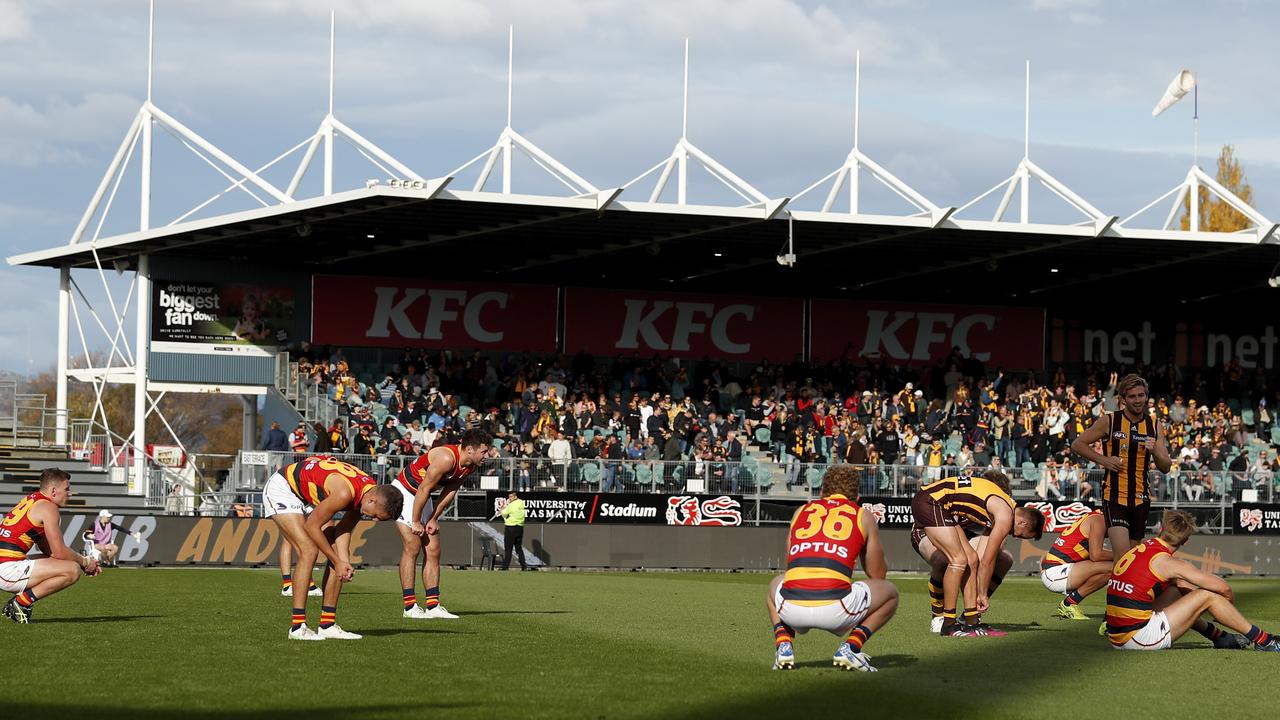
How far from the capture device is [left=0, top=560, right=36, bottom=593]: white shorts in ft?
49.0

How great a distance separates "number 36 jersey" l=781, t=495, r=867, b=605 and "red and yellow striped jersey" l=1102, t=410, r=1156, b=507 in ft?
17.0

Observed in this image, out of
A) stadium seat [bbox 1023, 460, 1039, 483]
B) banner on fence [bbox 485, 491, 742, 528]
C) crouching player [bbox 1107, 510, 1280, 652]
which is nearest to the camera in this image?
crouching player [bbox 1107, 510, 1280, 652]

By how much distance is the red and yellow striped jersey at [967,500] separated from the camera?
14.5 metres

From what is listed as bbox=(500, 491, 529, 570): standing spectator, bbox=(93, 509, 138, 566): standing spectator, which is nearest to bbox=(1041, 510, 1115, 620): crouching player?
bbox=(500, 491, 529, 570): standing spectator

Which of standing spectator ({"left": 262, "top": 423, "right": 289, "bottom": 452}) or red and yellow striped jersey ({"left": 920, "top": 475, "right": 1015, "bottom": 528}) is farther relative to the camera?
standing spectator ({"left": 262, "top": 423, "right": 289, "bottom": 452})

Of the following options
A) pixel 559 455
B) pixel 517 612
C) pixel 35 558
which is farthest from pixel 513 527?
pixel 35 558

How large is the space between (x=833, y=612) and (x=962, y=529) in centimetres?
458

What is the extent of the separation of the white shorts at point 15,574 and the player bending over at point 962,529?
796cm

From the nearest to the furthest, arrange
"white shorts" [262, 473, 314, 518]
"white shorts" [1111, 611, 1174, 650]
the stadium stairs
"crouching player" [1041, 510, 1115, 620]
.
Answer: "white shorts" [1111, 611, 1174, 650], "white shorts" [262, 473, 314, 518], "crouching player" [1041, 510, 1115, 620], the stadium stairs

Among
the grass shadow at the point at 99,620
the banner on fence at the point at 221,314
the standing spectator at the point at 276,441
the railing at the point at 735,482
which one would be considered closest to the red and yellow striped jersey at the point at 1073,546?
the grass shadow at the point at 99,620

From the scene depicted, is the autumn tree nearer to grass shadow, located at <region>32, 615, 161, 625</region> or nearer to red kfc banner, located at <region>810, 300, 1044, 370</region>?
red kfc banner, located at <region>810, 300, 1044, 370</region>

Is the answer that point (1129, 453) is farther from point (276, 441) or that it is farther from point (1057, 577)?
point (276, 441)

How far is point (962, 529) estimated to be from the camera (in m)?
14.6

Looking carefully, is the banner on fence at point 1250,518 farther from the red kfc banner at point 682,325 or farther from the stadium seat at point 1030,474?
the red kfc banner at point 682,325
